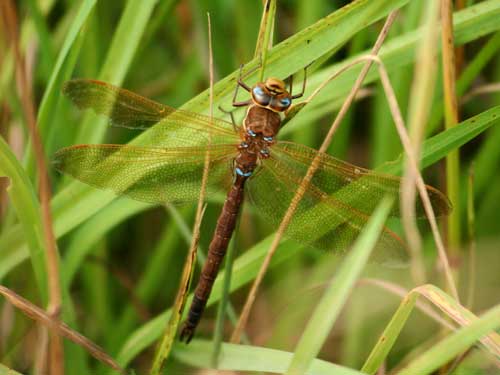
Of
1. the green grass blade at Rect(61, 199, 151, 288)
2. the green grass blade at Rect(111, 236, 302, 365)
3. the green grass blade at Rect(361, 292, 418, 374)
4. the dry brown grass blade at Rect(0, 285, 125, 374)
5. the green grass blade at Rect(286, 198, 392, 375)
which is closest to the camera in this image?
the green grass blade at Rect(286, 198, 392, 375)

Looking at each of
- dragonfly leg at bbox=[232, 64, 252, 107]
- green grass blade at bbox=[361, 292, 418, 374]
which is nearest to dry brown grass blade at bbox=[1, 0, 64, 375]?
dragonfly leg at bbox=[232, 64, 252, 107]

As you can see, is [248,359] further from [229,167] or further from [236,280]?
[229,167]

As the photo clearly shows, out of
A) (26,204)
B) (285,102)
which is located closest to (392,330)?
(285,102)

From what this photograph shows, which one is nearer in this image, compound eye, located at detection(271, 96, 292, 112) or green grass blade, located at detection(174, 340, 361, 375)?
green grass blade, located at detection(174, 340, 361, 375)

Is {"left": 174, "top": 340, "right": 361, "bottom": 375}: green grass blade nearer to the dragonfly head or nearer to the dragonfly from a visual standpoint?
the dragonfly

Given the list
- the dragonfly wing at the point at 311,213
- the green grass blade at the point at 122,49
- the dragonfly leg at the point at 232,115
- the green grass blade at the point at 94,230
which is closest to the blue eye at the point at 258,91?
the dragonfly leg at the point at 232,115

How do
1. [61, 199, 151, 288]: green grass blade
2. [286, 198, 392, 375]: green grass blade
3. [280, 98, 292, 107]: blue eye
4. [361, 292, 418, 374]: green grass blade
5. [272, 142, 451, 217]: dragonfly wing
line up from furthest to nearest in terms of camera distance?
1. [61, 199, 151, 288]: green grass blade
2. [280, 98, 292, 107]: blue eye
3. [272, 142, 451, 217]: dragonfly wing
4. [361, 292, 418, 374]: green grass blade
5. [286, 198, 392, 375]: green grass blade
